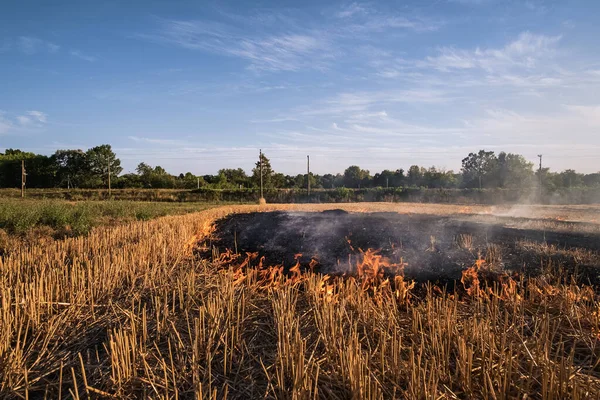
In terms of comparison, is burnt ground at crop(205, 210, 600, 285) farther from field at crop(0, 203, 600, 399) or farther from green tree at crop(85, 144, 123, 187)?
green tree at crop(85, 144, 123, 187)

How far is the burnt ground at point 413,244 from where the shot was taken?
6.46 metres

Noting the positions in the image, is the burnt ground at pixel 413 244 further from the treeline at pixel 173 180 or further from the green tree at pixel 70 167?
the green tree at pixel 70 167

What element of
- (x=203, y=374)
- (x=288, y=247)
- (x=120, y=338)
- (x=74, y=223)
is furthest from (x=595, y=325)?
(x=74, y=223)

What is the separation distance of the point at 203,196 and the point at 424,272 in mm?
36360

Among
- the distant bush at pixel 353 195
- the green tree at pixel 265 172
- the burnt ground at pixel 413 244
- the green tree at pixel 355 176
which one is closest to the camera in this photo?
the burnt ground at pixel 413 244

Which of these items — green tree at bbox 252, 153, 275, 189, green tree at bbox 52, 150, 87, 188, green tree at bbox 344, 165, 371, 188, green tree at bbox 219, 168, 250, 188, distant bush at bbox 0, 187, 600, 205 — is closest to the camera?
distant bush at bbox 0, 187, 600, 205

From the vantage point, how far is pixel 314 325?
3.88 m

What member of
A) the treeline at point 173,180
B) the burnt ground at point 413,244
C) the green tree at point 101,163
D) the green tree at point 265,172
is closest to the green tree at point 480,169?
the treeline at point 173,180

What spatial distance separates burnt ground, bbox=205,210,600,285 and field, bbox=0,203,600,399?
59 mm

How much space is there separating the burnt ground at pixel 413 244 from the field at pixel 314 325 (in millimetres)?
59

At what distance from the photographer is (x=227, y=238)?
10211 mm

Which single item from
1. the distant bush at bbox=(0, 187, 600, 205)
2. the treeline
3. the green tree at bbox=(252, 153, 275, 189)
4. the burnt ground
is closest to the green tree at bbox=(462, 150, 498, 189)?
the treeline

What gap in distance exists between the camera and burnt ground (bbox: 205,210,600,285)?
6.46 m

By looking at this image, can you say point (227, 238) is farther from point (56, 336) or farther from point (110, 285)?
point (56, 336)
